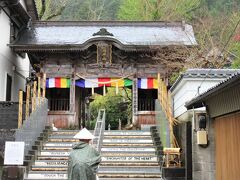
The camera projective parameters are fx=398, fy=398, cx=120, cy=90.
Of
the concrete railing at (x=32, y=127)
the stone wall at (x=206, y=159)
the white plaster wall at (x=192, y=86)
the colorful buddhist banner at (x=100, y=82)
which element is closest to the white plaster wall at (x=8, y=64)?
the colorful buddhist banner at (x=100, y=82)

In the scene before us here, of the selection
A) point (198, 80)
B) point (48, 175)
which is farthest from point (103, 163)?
point (198, 80)

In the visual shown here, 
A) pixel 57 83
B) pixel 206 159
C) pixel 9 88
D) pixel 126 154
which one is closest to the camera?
pixel 206 159

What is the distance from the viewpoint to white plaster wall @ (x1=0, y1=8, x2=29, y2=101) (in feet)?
64.2

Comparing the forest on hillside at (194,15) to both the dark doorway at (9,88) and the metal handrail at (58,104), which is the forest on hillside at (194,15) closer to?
the metal handrail at (58,104)

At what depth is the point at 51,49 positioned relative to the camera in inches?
795

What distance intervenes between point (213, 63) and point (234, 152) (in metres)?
13.1

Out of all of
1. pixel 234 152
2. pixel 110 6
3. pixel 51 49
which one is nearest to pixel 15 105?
pixel 51 49

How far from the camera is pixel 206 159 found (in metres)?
9.84

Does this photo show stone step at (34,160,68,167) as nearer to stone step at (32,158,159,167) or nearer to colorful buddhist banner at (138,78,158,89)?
stone step at (32,158,159,167)

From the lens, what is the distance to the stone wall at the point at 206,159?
9.61 meters

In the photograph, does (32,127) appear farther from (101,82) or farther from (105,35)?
(105,35)

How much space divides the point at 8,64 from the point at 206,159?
1372 centimetres

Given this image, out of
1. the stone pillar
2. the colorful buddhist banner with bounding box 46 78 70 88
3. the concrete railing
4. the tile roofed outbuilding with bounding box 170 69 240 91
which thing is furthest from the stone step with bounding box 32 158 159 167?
the colorful buddhist banner with bounding box 46 78 70 88

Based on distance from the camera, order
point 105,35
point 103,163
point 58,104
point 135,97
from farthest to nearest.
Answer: point 58,104 < point 135,97 < point 105,35 < point 103,163
